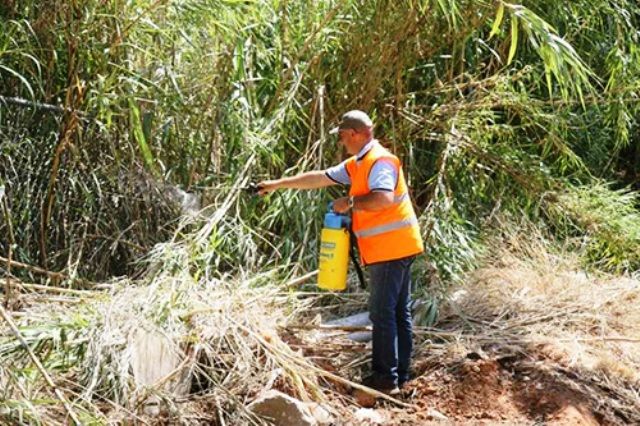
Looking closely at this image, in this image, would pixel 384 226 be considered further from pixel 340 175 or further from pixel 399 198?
pixel 340 175

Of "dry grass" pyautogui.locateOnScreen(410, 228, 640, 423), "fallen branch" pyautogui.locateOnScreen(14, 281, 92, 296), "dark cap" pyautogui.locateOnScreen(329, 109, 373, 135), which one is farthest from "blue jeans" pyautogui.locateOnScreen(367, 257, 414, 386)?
"fallen branch" pyautogui.locateOnScreen(14, 281, 92, 296)

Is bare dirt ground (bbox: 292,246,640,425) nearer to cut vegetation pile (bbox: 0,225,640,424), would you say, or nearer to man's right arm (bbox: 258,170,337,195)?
cut vegetation pile (bbox: 0,225,640,424)

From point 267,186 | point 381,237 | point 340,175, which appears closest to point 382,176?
Answer: point 381,237

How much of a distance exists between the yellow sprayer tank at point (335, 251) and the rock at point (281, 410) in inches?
32.3

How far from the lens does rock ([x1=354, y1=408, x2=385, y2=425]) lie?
475cm

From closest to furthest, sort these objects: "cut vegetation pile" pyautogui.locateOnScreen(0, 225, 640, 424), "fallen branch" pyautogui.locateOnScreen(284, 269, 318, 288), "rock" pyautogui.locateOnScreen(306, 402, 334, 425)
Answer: "cut vegetation pile" pyautogui.locateOnScreen(0, 225, 640, 424), "rock" pyautogui.locateOnScreen(306, 402, 334, 425), "fallen branch" pyautogui.locateOnScreen(284, 269, 318, 288)

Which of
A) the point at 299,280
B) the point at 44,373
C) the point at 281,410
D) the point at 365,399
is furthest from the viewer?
the point at 299,280

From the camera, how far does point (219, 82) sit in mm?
6039

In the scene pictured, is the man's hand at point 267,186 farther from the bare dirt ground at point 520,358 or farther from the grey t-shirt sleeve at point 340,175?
the bare dirt ground at point 520,358

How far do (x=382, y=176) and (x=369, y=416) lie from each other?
1.09 meters

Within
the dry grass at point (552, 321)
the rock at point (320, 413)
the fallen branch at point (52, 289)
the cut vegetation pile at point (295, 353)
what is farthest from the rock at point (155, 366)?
the dry grass at point (552, 321)

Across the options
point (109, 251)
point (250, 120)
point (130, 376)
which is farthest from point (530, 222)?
point (130, 376)

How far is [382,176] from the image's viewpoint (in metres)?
4.84

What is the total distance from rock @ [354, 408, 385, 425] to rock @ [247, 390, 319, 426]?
36cm
